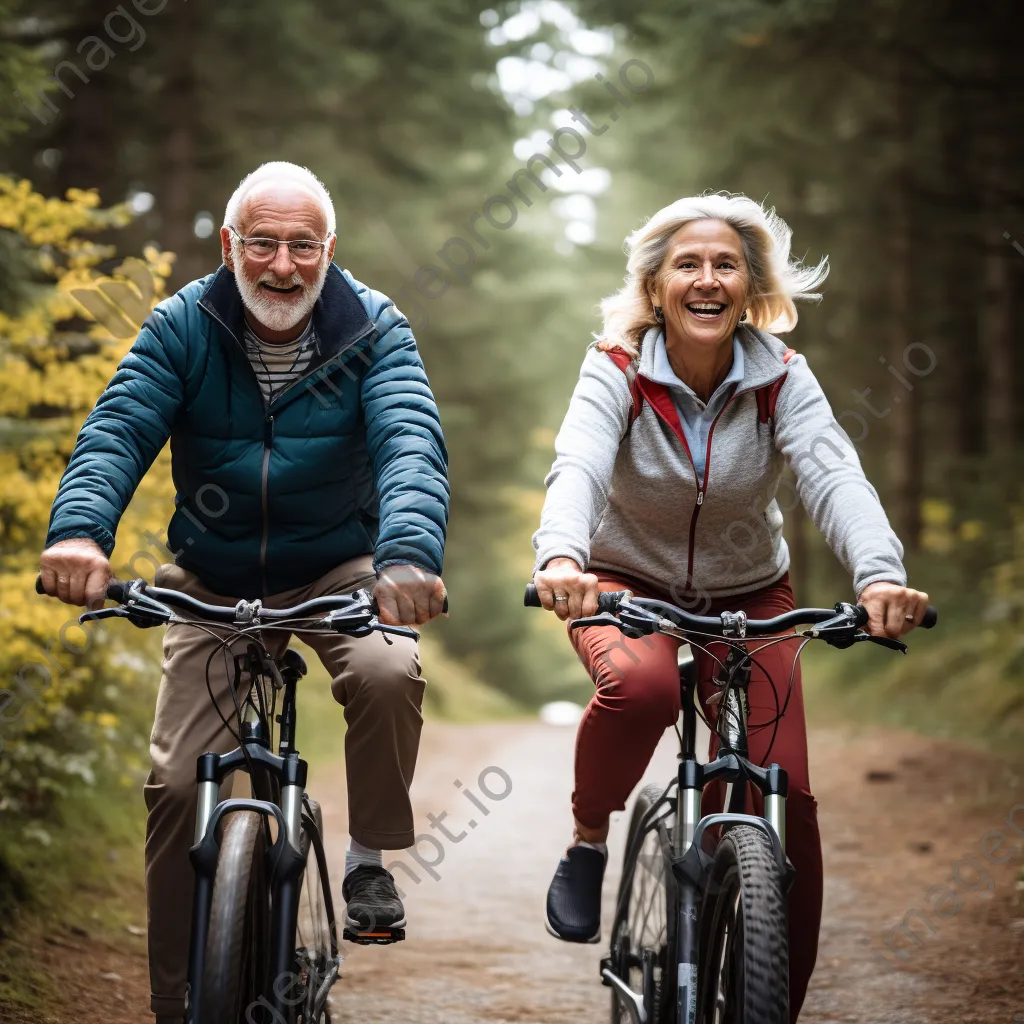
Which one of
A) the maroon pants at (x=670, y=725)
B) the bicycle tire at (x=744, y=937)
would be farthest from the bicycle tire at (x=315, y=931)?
the bicycle tire at (x=744, y=937)

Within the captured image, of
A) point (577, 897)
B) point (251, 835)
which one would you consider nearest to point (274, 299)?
point (251, 835)

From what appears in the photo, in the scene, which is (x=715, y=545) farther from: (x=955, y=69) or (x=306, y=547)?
(x=955, y=69)

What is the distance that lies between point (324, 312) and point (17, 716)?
3373 mm

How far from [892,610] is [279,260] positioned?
1856mm

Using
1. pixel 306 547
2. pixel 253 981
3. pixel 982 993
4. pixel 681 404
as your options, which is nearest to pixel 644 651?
pixel 681 404

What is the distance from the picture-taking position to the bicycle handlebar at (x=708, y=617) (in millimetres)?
2994

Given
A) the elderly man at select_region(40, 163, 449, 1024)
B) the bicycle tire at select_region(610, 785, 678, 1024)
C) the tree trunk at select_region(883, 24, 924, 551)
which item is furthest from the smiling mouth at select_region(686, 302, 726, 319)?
the tree trunk at select_region(883, 24, 924, 551)

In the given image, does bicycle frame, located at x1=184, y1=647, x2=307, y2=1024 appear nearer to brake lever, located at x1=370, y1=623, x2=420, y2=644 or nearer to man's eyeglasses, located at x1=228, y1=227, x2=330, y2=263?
brake lever, located at x1=370, y1=623, x2=420, y2=644

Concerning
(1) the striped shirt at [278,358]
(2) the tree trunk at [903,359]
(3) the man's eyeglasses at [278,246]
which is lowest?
(1) the striped shirt at [278,358]

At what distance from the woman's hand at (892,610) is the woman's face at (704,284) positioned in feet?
3.06

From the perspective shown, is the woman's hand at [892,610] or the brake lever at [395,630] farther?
the woman's hand at [892,610]

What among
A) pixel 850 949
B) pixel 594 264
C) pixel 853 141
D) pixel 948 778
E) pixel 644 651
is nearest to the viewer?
pixel 644 651

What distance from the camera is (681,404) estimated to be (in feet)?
12.2

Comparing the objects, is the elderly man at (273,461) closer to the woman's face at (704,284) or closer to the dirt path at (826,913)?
the woman's face at (704,284)
